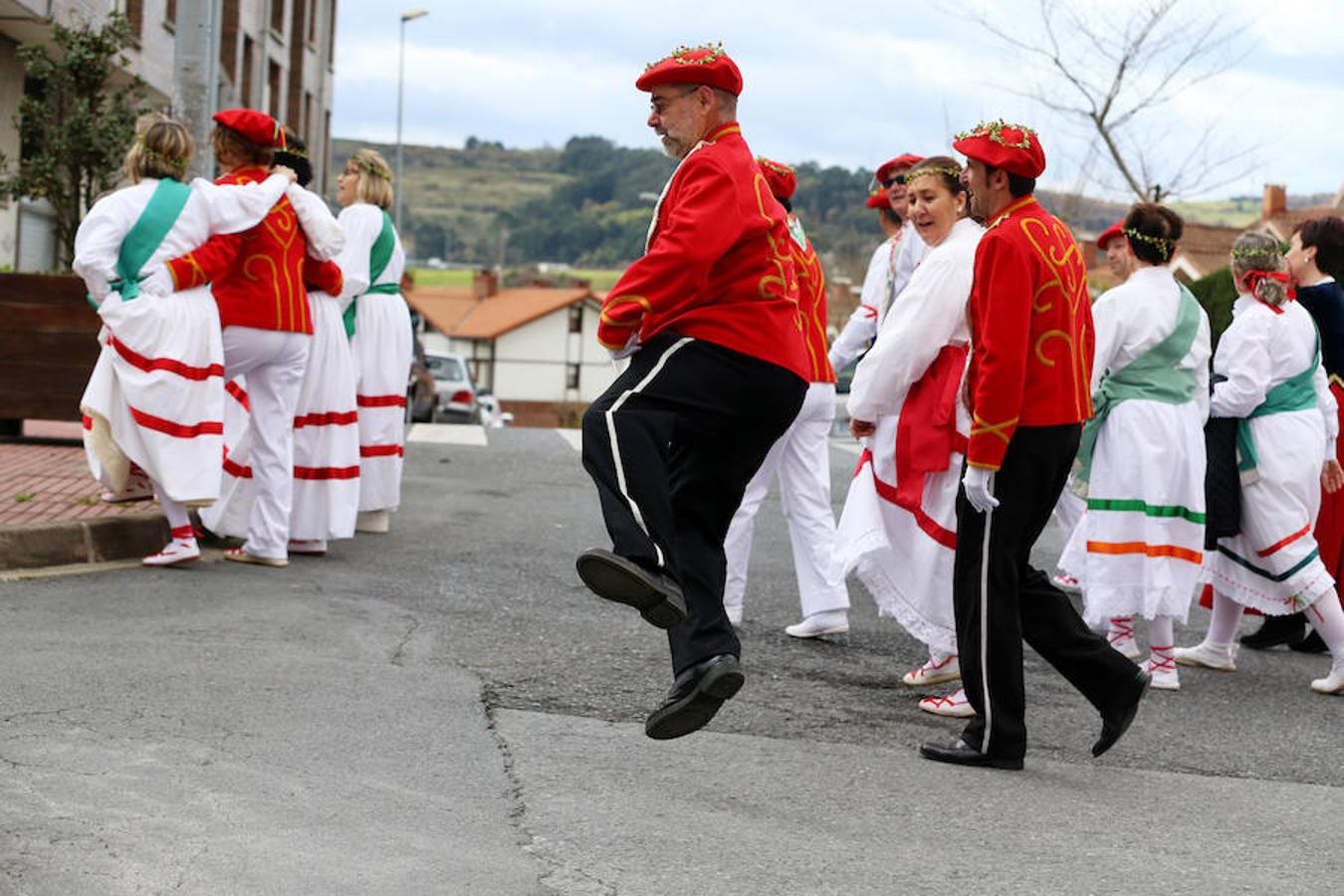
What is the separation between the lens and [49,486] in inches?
400

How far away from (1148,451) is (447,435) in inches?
477

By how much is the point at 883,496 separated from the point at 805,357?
172 centimetres

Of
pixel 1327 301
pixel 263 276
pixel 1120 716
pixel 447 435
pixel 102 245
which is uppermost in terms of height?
pixel 1327 301

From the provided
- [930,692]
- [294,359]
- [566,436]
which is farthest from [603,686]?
[566,436]

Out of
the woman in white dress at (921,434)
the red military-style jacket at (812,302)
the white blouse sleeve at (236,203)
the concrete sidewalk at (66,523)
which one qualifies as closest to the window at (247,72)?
the concrete sidewalk at (66,523)

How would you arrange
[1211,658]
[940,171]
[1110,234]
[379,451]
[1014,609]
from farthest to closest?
[379,451] → [1211,658] → [1110,234] → [940,171] → [1014,609]

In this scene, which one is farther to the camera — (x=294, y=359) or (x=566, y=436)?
(x=566, y=436)

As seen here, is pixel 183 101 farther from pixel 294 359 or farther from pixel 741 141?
pixel 741 141

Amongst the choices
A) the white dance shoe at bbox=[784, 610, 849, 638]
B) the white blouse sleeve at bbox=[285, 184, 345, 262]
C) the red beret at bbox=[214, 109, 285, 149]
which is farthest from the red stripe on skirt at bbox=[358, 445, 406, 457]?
the white dance shoe at bbox=[784, 610, 849, 638]

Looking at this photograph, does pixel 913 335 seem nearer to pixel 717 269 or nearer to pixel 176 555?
pixel 717 269

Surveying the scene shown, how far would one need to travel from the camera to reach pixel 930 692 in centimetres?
689

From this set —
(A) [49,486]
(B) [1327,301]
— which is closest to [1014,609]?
(B) [1327,301]

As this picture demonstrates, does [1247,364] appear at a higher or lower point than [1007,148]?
lower

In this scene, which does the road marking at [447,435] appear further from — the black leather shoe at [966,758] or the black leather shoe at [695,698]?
the black leather shoe at [695,698]
